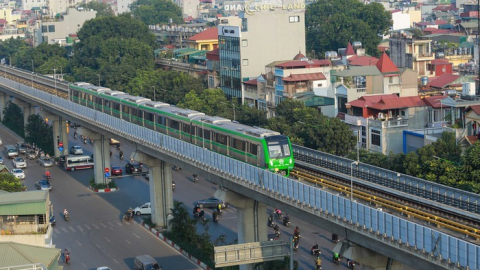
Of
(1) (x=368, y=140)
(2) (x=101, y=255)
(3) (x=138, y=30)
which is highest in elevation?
(3) (x=138, y=30)

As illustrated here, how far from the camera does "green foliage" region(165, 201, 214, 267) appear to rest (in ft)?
193

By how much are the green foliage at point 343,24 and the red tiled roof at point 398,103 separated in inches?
2526

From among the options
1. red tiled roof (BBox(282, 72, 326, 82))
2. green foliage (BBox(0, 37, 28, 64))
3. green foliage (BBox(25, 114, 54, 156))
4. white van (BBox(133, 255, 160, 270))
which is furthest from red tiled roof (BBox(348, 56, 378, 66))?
green foliage (BBox(0, 37, 28, 64))

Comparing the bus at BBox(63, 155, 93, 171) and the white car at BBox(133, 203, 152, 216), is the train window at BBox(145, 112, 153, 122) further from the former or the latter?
the bus at BBox(63, 155, 93, 171)

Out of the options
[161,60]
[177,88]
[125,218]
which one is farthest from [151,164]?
[161,60]

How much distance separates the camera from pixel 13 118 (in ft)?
400

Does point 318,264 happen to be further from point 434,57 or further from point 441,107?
point 434,57

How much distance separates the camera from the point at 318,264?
55875 millimetres

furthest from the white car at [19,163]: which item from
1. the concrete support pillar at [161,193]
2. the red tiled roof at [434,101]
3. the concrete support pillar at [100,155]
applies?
the red tiled roof at [434,101]

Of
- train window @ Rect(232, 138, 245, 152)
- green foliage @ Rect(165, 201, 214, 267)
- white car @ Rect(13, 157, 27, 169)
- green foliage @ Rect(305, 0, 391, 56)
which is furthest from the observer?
green foliage @ Rect(305, 0, 391, 56)

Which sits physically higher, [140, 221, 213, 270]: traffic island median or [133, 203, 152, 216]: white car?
[133, 203, 152, 216]: white car

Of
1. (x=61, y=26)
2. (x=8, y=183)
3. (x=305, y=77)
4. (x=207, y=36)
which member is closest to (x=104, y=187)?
(x=8, y=183)

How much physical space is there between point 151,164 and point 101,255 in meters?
10.4

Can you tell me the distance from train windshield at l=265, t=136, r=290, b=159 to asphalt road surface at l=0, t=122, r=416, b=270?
822 centimetres
